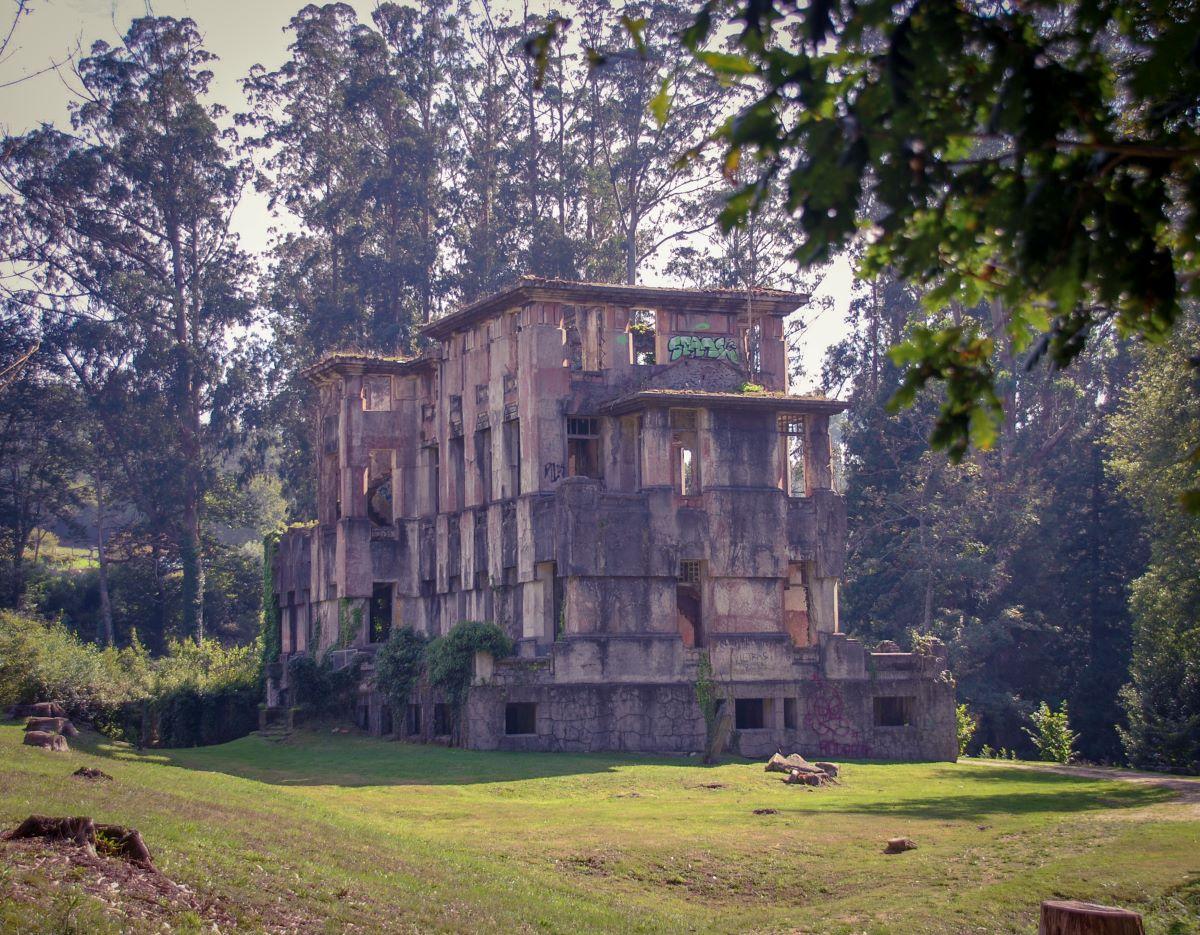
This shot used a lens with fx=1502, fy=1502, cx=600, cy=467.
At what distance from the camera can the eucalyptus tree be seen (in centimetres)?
7106

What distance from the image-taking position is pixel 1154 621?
141 feet

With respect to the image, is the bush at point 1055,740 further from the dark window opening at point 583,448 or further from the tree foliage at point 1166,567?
the dark window opening at point 583,448

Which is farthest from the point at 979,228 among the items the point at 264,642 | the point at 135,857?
the point at 264,642

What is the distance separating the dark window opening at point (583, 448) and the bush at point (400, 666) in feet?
23.8

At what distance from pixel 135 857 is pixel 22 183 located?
61496 millimetres

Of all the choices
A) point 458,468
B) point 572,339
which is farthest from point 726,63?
point 458,468

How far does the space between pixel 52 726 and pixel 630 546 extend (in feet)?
53.0

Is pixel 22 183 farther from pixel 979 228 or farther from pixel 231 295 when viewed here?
pixel 979 228

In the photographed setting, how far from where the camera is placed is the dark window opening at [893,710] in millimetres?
42781

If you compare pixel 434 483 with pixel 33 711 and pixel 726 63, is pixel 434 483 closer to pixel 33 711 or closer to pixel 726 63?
pixel 33 711

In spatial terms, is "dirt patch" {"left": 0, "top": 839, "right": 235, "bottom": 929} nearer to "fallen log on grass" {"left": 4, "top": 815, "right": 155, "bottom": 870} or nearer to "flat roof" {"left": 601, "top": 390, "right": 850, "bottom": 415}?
"fallen log on grass" {"left": 4, "top": 815, "right": 155, "bottom": 870}

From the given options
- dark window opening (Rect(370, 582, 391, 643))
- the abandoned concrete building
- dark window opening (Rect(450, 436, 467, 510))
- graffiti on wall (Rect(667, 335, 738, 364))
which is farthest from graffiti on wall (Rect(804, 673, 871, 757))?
dark window opening (Rect(370, 582, 391, 643))

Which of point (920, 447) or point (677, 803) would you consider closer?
point (677, 803)

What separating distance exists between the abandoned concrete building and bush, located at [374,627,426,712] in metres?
0.63
